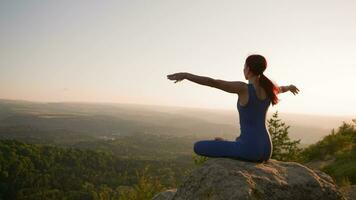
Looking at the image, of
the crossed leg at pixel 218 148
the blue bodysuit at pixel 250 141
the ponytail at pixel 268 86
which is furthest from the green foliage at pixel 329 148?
the ponytail at pixel 268 86

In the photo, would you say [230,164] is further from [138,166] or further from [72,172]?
[138,166]

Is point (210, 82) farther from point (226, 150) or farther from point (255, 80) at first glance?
point (226, 150)

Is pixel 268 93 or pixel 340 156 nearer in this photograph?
pixel 268 93

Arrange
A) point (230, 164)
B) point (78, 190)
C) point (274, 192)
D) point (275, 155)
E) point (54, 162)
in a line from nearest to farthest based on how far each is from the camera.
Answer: point (274, 192) < point (230, 164) < point (275, 155) < point (78, 190) < point (54, 162)

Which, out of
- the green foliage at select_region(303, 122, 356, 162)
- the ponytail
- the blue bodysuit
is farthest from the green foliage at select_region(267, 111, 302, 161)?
the ponytail

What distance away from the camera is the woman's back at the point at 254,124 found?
19.5 feet

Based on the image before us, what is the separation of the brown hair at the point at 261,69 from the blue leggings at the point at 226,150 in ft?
3.48

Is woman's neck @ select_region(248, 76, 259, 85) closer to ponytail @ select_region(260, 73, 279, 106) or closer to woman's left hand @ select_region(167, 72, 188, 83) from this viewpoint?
ponytail @ select_region(260, 73, 279, 106)

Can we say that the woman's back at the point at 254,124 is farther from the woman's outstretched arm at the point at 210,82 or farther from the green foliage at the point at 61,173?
the green foliage at the point at 61,173

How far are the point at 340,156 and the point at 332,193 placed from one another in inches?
421

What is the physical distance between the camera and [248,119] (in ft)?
19.8

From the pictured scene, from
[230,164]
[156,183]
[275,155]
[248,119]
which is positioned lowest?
[156,183]

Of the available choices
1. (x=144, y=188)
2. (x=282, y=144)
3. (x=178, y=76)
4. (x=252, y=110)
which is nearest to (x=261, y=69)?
(x=252, y=110)

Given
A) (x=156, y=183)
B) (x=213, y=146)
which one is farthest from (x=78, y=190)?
(x=213, y=146)
